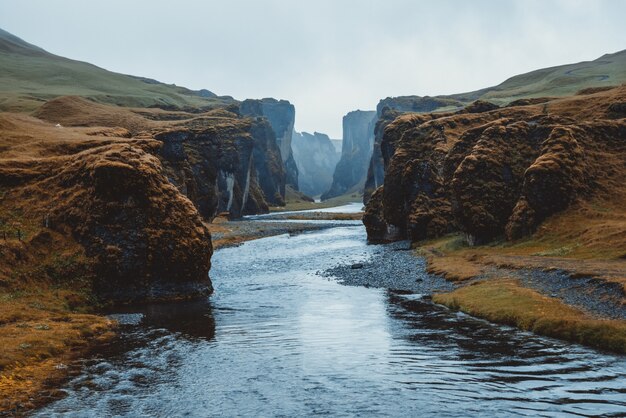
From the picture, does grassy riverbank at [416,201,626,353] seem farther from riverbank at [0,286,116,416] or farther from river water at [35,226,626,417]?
riverbank at [0,286,116,416]

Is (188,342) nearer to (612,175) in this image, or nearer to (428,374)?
(428,374)

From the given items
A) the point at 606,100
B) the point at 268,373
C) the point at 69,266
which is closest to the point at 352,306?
the point at 268,373

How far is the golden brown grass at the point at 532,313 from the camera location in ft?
89.0

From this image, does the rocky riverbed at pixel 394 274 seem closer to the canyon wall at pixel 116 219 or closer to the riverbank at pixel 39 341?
the canyon wall at pixel 116 219

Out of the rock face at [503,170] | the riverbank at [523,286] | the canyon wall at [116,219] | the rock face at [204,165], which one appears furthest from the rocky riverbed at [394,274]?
the rock face at [204,165]

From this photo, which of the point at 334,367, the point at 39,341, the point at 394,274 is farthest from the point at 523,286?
the point at 39,341

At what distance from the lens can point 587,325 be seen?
28.4m

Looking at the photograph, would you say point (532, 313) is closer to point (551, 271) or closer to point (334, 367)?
point (551, 271)

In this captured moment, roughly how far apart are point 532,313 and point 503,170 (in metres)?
43.7

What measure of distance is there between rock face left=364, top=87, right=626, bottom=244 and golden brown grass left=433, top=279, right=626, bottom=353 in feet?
85.9

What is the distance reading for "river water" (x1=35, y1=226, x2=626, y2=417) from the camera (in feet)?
66.3

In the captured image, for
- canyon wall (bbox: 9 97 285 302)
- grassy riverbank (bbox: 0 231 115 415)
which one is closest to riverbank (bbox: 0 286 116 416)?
grassy riverbank (bbox: 0 231 115 415)

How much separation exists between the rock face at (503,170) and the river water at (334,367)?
31350 mm

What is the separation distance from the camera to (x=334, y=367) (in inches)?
1011
